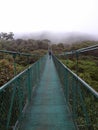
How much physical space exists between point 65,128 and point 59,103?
210cm

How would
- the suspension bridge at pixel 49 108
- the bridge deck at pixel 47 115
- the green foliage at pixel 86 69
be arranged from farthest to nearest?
1. the green foliage at pixel 86 69
2. the bridge deck at pixel 47 115
3. the suspension bridge at pixel 49 108

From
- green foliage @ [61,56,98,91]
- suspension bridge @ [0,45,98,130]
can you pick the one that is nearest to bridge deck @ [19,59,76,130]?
suspension bridge @ [0,45,98,130]

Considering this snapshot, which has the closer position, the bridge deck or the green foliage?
the bridge deck

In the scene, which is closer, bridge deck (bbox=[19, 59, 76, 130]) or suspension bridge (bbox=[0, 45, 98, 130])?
suspension bridge (bbox=[0, 45, 98, 130])

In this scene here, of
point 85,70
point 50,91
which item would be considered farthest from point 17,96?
point 85,70

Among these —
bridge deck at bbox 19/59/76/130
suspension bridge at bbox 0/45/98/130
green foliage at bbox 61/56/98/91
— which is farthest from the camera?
green foliage at bbox 61/56/98/91

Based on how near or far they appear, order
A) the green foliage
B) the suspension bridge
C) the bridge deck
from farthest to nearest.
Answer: the green foliage, the bridge deck, the suspension bridge

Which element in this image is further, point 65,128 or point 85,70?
point 85,70

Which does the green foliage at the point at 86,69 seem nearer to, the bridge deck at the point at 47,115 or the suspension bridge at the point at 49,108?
the bridge deck at the point at 47,115

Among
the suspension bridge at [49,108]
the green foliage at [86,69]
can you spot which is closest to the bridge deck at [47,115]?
the suspension bridge at [49,108]

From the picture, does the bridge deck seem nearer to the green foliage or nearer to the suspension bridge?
the suspension bridge

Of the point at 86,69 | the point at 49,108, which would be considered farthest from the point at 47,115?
the point at 86,69

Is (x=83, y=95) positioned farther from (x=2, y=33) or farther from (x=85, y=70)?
(x=2, y=33)

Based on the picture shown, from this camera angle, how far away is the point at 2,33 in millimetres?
88375
